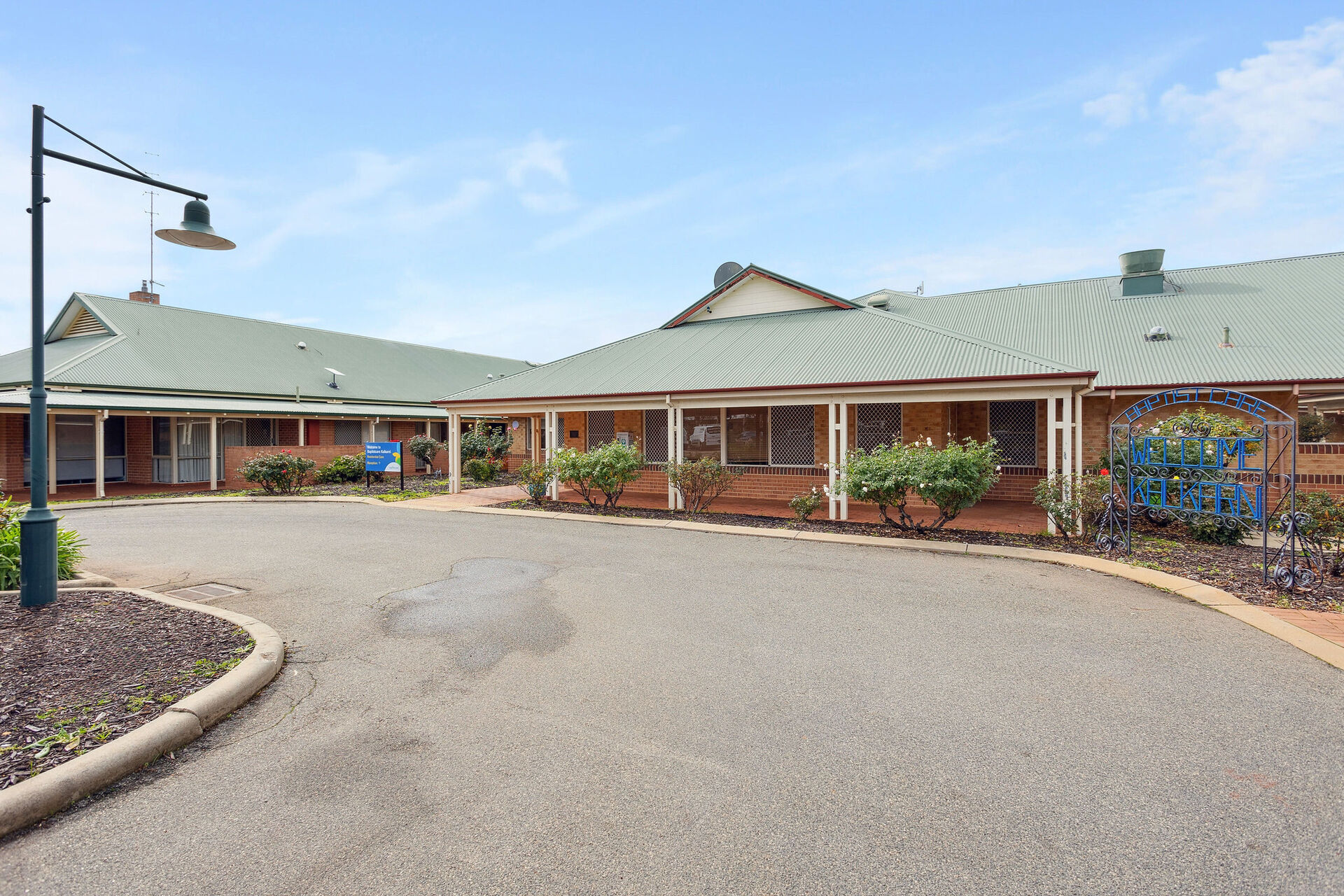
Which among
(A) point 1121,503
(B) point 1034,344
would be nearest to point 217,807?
(A) point 1121,503

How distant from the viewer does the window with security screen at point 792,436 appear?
50.1 feet

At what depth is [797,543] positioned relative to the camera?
1029 centimetres

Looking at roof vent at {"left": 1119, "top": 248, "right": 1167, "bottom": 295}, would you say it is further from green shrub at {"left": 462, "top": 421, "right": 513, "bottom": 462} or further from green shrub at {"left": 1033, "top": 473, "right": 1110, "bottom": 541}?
green shrub at {"left": 462, "top": 421, "right": 513, "bottom": 462}

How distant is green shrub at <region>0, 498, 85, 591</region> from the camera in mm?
6496

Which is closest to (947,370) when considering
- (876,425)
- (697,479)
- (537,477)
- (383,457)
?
(876,425)

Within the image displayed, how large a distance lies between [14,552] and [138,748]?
A: 5.02 m

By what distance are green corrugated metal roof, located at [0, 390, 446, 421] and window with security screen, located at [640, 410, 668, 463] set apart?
1198cm

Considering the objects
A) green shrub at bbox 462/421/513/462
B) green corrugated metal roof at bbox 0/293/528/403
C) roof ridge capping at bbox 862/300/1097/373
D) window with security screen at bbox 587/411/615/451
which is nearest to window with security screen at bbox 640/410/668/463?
window with security screen at bbox 587/411/615/451

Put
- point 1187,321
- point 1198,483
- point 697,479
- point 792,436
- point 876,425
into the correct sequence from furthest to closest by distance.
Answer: point 1187,321
point 792,436
point 876,425
point 697,479
point 1198,483

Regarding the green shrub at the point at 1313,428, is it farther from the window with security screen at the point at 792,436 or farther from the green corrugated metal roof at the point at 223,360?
the green corrugated metal roof at the point at 223,360

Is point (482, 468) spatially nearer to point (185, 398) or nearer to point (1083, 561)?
point (185, 398)

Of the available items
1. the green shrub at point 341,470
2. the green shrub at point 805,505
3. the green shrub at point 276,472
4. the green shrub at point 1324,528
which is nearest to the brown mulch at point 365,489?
the green shrub at point 341,470

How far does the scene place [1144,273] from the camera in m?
17.7

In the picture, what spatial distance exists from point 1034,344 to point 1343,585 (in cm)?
953
